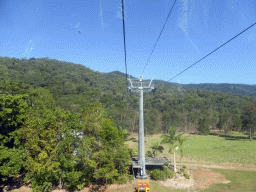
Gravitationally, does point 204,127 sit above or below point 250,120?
below

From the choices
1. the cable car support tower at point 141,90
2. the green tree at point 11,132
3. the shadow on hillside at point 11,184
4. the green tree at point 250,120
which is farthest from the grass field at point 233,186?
the green tree at point 250,120

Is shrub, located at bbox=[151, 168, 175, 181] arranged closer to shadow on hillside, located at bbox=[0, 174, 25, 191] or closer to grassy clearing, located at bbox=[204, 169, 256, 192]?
grassy clearing, located at bbox=[204, 169, 256, 192]

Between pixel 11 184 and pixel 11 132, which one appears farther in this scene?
pixel 11 184

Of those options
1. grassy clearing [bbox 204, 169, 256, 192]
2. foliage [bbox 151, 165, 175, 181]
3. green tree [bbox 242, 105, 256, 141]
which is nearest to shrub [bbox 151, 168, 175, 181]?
foliage [bbox 151, 165, 175, 181]

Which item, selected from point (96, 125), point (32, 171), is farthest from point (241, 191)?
point (32, 171)

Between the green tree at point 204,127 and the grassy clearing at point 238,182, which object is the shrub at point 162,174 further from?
the green tree at point 204,127

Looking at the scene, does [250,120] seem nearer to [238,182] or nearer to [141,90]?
[238,182]

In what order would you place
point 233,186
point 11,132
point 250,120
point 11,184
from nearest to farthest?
point 233,186 < point 11,132 < point 11,184 < point 250,120

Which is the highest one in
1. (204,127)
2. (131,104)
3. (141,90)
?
(131,104)

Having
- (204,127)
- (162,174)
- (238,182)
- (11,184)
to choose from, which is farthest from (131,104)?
(11,184)
